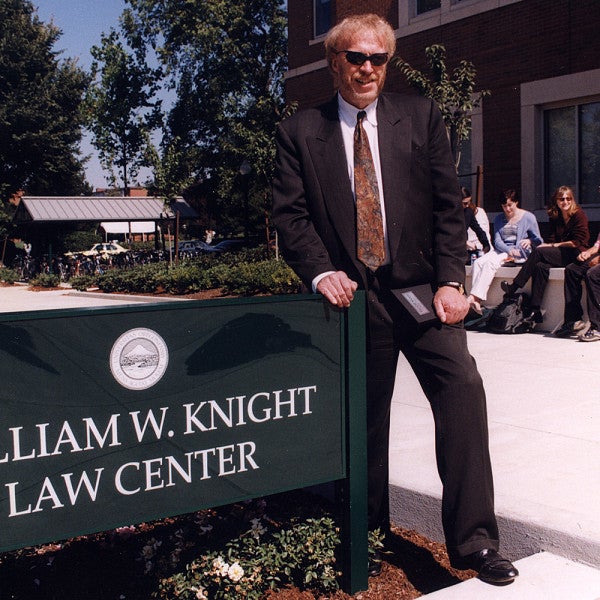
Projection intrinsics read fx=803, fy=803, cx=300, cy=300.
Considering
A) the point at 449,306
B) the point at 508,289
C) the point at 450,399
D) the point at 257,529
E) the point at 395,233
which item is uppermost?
the point at 395,233

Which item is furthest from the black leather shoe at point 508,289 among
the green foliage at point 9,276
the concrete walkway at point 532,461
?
the green foliage at point 9,276

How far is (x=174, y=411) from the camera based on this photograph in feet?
8.27

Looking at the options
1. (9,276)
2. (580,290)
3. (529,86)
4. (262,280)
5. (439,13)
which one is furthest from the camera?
(9,276)

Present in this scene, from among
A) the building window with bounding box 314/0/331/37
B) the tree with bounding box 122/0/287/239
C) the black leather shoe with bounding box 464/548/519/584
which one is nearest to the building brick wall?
the building window with bounding box 314/0/331/37

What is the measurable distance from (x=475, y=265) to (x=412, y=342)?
7.48m

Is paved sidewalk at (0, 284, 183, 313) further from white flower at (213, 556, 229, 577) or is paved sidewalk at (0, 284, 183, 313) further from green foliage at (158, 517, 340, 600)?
white flower at (213, 556, 229, 577)

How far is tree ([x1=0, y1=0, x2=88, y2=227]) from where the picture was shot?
4191 cm

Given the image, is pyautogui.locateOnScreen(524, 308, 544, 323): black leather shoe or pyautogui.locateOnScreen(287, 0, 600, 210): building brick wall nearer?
pyautogui.locateOnScreen(524, 308, 544, 323): black leather shoe

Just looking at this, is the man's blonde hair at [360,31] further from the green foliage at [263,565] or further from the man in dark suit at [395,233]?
the green foliage at [263,565]

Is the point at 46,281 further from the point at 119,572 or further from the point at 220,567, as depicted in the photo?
the point at 220,567

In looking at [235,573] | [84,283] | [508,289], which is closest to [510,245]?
[508,289]

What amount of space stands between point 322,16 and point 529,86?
6.40 metres

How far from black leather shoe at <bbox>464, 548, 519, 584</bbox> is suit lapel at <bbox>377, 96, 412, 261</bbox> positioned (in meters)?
1.11

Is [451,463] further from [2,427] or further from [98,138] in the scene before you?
[98,138]
